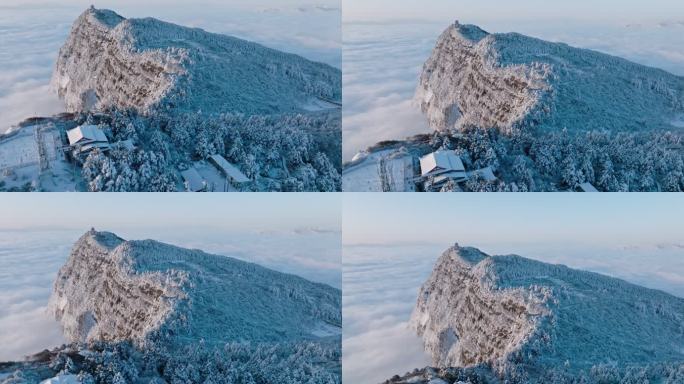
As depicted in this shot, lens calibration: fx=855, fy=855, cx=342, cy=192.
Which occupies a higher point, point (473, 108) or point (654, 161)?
point (473, 108)

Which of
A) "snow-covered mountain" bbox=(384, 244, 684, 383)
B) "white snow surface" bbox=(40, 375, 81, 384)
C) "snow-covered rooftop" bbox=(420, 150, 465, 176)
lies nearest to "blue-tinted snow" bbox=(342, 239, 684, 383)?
"snow-covered mountain" bbox=(384, 244, 684, 383)

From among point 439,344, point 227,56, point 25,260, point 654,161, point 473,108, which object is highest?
point 227,56

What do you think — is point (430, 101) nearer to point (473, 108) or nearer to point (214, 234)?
point (473, 108)

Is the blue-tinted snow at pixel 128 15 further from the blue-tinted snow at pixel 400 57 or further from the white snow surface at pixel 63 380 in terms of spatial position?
the white snow surface at pixel 63 380

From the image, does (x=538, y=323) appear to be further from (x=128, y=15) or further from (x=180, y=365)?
(x=128, y=15)

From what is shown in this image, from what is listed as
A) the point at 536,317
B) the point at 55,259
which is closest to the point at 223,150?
the point at 55,259

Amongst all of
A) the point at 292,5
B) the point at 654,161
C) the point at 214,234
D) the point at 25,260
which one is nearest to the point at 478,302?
the point at 654,161

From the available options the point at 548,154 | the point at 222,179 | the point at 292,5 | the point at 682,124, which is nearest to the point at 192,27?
the point at 292,5
